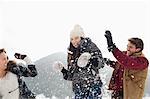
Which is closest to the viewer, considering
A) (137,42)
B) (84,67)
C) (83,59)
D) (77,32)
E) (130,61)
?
(130,61)

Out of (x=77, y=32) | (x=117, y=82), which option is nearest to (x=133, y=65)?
(x=117, y=82)

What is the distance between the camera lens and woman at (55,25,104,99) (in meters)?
6.21

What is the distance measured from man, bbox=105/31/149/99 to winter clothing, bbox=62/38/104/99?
0.48 meters

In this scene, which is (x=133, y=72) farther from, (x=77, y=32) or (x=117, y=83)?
(x=77, y=32)

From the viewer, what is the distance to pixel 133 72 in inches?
231

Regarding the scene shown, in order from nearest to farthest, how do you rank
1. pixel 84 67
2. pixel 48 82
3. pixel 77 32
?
pixel 84 67
pixel 77 32
pixel 48 82

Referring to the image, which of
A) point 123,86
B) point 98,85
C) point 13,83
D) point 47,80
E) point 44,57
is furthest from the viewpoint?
point 44,57

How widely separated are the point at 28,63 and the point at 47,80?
4.25 metres

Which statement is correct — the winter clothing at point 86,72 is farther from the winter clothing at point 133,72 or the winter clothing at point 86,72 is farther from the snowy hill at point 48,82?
the snowy hill at point 48,82

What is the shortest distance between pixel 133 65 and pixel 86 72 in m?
0.73

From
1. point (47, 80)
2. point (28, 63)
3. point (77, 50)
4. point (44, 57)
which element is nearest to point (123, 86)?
point (77, 50)

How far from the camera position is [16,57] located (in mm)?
5875

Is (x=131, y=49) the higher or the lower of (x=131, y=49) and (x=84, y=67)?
the higher

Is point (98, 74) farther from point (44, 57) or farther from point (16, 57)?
point (44, 57)
